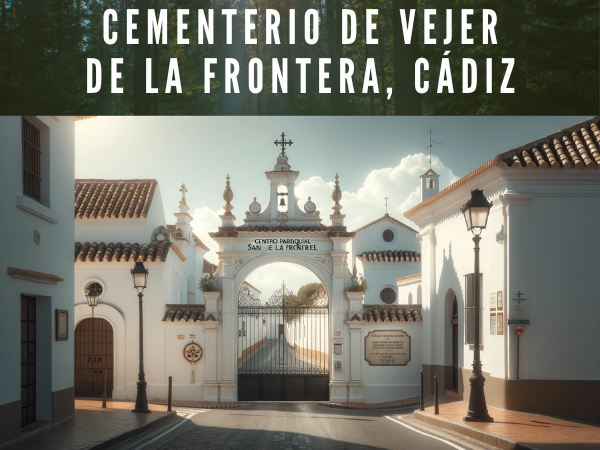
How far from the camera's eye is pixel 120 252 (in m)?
26.2

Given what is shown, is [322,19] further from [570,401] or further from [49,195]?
[570,401]

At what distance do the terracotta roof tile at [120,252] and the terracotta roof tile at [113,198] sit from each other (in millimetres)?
1048

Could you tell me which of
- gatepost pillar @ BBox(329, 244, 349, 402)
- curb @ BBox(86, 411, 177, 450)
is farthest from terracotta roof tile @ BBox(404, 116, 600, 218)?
curb @ BBox(86, 411, 177, 450)

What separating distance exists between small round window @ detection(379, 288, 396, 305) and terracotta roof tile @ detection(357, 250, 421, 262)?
6.14ft

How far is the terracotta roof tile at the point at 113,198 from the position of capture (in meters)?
27.0

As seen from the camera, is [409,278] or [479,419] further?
[409,278]

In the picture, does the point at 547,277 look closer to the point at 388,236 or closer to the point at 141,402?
the point at 141,402

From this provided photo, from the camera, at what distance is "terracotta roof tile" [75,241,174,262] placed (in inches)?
1022

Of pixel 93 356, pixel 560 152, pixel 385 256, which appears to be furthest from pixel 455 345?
pixel 385 256

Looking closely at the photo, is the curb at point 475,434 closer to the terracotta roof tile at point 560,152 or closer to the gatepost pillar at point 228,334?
the terracotta roof tile at point 560,152

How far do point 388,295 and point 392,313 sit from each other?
823 inches

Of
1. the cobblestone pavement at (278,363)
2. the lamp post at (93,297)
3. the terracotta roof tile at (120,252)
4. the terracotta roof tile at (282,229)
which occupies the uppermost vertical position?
the terracotta roof tile at (282,229)

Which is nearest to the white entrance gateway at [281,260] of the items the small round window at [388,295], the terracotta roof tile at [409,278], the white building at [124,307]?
the white building at [124,307]

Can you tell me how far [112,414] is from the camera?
1820cm
